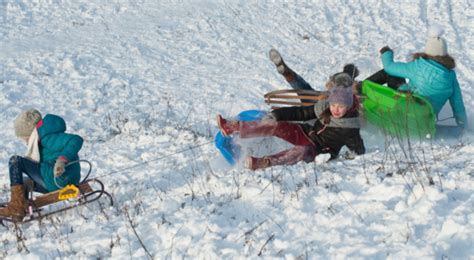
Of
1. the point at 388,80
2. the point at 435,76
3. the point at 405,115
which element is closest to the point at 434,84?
the point at 435,76

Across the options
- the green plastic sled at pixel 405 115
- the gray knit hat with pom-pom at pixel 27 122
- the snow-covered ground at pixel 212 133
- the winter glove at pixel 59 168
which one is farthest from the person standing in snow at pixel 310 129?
the gray knit hat with pom-pom at pixel 27 122

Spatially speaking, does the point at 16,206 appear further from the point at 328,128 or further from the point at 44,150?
the point at 328,128

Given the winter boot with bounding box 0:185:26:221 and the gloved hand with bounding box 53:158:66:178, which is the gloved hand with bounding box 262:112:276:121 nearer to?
the gloved hand with bounding box 53:158:66:178

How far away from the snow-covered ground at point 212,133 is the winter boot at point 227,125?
1.32ft

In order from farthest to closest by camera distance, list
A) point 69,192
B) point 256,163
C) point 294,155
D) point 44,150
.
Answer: point 294,155 < point 256,163 < point 44,150 < point 69,192

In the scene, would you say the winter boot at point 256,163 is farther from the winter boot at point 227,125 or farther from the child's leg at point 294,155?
the winter boot at point 227,125

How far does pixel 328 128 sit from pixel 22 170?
10.2 ft

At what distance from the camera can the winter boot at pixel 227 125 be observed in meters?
6.44

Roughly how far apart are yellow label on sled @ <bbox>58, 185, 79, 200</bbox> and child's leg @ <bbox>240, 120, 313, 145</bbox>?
1955mm

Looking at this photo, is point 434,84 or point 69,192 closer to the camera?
point 69,192

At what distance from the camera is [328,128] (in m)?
6.51

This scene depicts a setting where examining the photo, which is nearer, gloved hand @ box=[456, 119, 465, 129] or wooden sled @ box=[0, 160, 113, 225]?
wooden sled @ box=[0, 160, 113, 225]

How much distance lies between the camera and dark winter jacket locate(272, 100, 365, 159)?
6.38 metres

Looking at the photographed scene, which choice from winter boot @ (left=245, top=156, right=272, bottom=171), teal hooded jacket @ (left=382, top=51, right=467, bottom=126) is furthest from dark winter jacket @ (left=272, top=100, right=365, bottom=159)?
teal hooded jacket @ (left=382, top=51, right=467, bottom=126)
